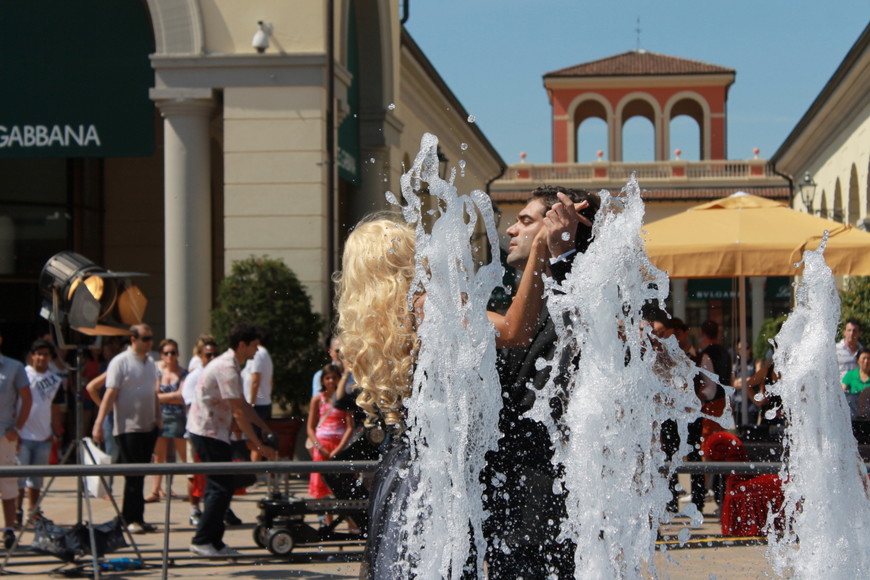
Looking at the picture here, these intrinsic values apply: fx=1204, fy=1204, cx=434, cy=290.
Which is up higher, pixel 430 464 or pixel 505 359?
pixel 505 359

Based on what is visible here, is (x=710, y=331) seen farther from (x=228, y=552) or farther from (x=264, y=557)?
(x=228, y=552)

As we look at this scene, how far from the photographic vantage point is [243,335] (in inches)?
375

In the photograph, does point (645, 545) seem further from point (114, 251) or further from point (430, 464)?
point (114, 251)

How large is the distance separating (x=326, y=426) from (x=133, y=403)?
165cm

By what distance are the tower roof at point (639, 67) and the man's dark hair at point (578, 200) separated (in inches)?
2324

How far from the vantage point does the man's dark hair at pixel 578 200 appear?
11.0 feet

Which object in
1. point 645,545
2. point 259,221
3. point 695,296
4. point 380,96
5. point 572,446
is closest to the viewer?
point 572,446

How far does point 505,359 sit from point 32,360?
8869 millimetres

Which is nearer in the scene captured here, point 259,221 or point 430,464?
point 430,464

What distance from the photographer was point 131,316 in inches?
441

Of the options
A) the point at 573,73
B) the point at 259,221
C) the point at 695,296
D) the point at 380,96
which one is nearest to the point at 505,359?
the point at 259,221

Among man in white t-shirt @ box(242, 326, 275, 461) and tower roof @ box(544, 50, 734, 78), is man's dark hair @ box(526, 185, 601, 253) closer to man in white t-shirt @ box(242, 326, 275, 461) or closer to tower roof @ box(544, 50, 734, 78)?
man in white t-shirt @ box(242, 326, 275, 461)

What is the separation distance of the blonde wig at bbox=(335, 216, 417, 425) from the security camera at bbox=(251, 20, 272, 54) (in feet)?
42.4

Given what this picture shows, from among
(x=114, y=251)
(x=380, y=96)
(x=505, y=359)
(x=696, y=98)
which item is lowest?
(x=505, y=359)
